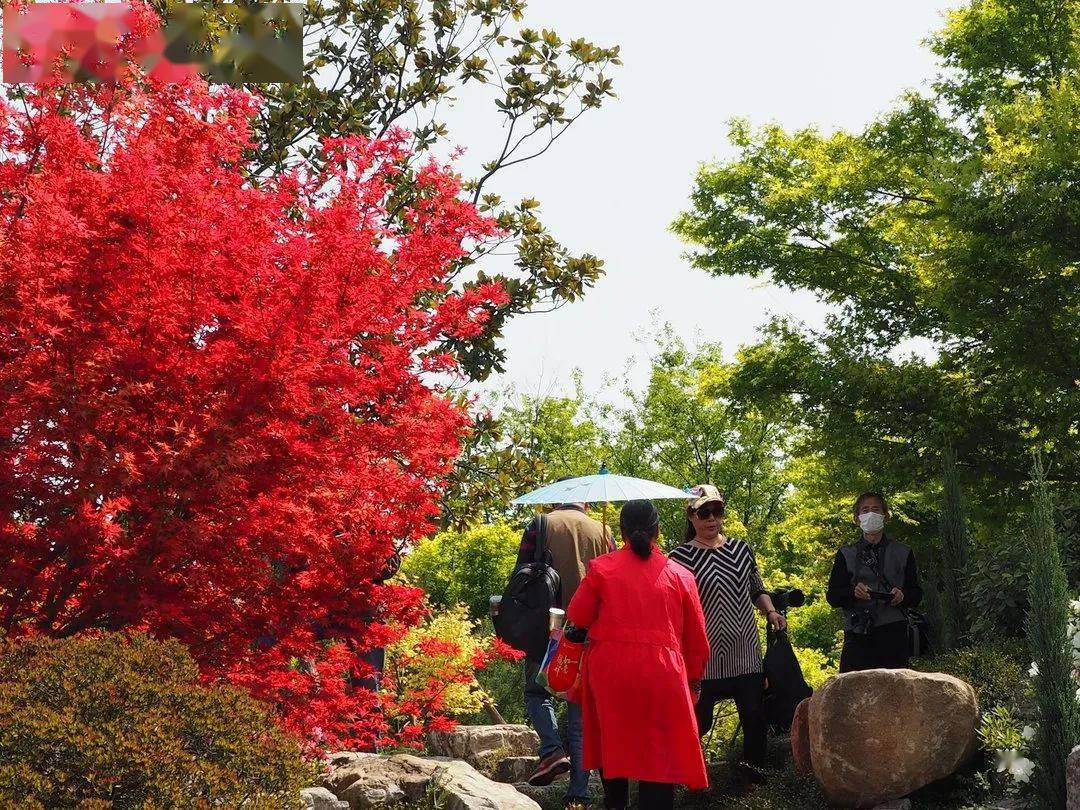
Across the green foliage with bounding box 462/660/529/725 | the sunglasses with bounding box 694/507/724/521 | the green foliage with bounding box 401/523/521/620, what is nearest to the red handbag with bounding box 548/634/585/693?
the sunglasses with bounding box 694/507/724/521

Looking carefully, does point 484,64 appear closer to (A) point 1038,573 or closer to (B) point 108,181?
(B) point 108,181

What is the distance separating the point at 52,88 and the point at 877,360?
1542 cm

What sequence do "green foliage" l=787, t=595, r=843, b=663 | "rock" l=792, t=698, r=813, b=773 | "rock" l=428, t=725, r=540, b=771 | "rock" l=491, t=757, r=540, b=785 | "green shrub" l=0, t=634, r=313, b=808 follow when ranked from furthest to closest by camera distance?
1. "green foliage" l=787, t=595, r=843, b=663
2. "rock" l=428, t=725, r=540, b=771
3. "rock" l=491, t=757, r=540, b=785
4. "rock" l=792, t=698, r=813, b=773
5. "green shrub" l=0, t=634, r=313, b=808

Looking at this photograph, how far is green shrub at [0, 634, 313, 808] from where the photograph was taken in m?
4.28

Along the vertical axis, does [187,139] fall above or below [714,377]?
below

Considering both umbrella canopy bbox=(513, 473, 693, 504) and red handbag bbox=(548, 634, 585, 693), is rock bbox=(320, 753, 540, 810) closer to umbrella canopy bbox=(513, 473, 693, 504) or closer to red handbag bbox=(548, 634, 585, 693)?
red handbag bbox=(548, 634, 585, 693)

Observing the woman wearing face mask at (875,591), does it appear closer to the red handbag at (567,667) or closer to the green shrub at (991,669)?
the green shrub at (991,669)

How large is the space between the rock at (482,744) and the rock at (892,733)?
4.42 m

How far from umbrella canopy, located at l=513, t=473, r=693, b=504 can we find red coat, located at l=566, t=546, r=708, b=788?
2230 millimetres

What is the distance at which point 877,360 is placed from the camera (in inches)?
754

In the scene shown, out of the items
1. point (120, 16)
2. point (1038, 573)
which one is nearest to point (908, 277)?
point (1038, 573)

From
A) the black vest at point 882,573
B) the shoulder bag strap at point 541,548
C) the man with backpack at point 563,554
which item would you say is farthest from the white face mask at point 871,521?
the shoulder bag strap at point 541,548

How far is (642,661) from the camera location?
6.03 metres

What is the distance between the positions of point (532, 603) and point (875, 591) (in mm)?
2485
